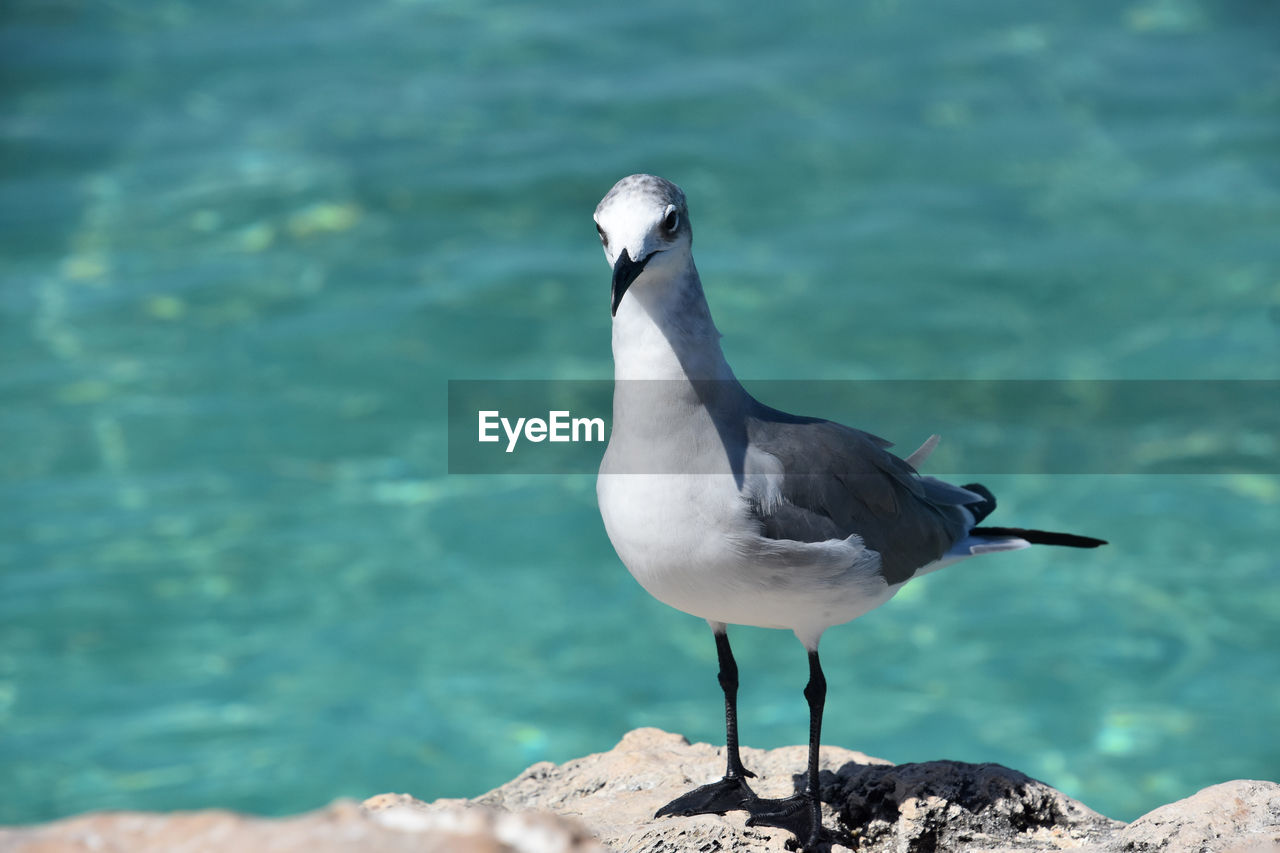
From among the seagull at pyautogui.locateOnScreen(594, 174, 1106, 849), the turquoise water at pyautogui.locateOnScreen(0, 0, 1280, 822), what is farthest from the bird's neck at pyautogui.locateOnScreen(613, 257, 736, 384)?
the turquoise water at pyautogui.locateOnScreen(0, 0, 1280, 822)

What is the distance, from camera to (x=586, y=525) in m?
7.99

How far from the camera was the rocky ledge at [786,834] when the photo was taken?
2.10 metres

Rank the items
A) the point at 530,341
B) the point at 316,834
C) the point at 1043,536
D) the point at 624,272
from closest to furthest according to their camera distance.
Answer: the point at 316,834
the point at 624,272
the point at 1043,536
the point at 530,341

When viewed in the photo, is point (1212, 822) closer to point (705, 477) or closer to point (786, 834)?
point (786, 834)

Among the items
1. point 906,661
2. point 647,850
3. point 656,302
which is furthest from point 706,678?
point 656,302

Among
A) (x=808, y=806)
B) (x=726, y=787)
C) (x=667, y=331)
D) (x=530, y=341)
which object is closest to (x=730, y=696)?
(x=726, y=787)

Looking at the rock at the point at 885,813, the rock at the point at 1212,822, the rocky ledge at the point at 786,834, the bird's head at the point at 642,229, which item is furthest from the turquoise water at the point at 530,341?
the bird's head at the point at 642,229

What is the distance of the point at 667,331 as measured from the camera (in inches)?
127

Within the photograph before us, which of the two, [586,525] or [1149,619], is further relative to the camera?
[586,525]

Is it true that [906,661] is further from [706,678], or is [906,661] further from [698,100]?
[698,100]

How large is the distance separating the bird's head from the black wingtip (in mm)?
1330

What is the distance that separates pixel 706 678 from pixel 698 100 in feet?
18.7

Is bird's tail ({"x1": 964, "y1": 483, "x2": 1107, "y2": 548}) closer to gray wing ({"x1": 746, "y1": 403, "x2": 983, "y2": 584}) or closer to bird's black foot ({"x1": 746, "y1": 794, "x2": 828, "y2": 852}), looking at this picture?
gray wing ({"x1": 746, "y1": 403, "x2": 983, "y2": 584})

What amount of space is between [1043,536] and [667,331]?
127 centimetres
